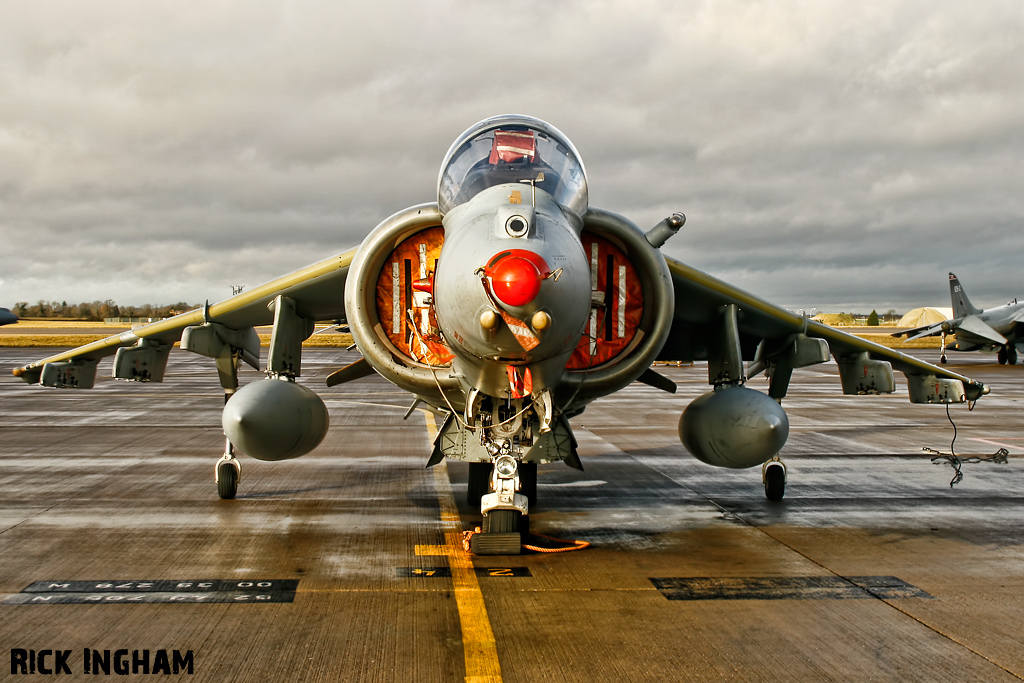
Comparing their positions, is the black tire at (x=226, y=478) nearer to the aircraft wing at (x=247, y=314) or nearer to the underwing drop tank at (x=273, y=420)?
the aircraft wing at (x=247, y=314)

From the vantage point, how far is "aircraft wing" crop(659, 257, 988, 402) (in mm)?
8062

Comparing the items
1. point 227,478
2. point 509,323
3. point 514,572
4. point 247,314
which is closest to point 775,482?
point 514,572

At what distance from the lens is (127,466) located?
10883 millimetres

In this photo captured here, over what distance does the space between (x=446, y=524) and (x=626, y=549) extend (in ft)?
6.22

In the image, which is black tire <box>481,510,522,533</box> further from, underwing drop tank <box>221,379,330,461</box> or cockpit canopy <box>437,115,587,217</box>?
cockpit canopy <box>437,115,587,217</box>

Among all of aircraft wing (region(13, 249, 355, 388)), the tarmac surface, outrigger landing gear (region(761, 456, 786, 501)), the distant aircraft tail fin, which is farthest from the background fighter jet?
aircraft wing (region(13, 249, 355, 388))

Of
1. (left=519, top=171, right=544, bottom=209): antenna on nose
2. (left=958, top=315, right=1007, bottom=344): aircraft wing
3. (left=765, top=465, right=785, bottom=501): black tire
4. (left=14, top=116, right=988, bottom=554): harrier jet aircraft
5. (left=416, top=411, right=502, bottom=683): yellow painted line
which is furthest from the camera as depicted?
(left=958, top=315, right=1007, bottom=344): aircraft wing

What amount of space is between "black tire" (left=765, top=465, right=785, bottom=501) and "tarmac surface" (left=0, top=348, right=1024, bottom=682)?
26cm

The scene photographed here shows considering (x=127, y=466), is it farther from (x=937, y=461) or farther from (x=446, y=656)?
(x=937, y=461)

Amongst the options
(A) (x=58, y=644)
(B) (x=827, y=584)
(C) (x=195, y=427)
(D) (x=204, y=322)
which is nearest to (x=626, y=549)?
(B) (x=827, y=584)

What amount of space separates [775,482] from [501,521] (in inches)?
162

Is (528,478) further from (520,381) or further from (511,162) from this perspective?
(511,162)

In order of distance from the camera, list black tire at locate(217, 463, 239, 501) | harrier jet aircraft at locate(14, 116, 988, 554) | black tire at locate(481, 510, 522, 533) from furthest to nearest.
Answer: black tire at locate(217, 463, 239, 501) < black tire at locate(481, 510, 522, 533) < harrier jet aircraft at locate(14, 116, 988, 554)

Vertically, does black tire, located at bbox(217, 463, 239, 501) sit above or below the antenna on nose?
below
